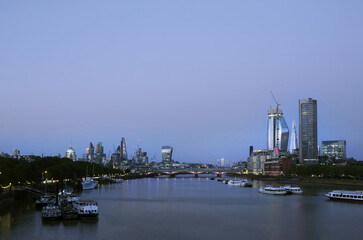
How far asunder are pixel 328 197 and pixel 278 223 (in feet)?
158

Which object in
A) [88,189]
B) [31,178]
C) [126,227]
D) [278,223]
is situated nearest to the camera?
[126,227]

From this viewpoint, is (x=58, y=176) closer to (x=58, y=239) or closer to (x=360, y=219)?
(x=58, y=239)

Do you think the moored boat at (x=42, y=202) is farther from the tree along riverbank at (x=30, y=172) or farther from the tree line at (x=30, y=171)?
the tree line at (x=30, y=171)

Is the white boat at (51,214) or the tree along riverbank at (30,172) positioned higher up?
the tree along riverbank at (30,172)

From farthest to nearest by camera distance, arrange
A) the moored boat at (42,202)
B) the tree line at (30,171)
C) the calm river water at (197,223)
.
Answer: the tree line at (30,171), the moored boat at (42,202), the calm river water at (197,223)

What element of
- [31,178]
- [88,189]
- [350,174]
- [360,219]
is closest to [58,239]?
[360,219]

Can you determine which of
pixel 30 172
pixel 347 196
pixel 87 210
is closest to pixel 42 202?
pixel 87 210

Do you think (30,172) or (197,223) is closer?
(197,223)

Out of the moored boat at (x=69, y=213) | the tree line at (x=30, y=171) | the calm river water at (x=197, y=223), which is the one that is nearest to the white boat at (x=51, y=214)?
the moored boat at (x=69, y=213)

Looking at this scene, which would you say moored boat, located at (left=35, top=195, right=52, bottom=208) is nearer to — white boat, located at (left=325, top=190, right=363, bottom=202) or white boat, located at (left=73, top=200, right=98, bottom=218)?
white boat, located at (left=73, top=200, right=98, bottom=218)

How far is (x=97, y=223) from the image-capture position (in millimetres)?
66062

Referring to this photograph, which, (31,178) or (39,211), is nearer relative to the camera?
(39,211)

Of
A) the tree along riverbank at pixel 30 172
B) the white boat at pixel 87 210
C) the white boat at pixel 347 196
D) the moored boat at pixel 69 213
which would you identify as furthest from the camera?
the tree along riverbank at pixel 30 172

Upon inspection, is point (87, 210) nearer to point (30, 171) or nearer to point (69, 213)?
point (69, 213)
